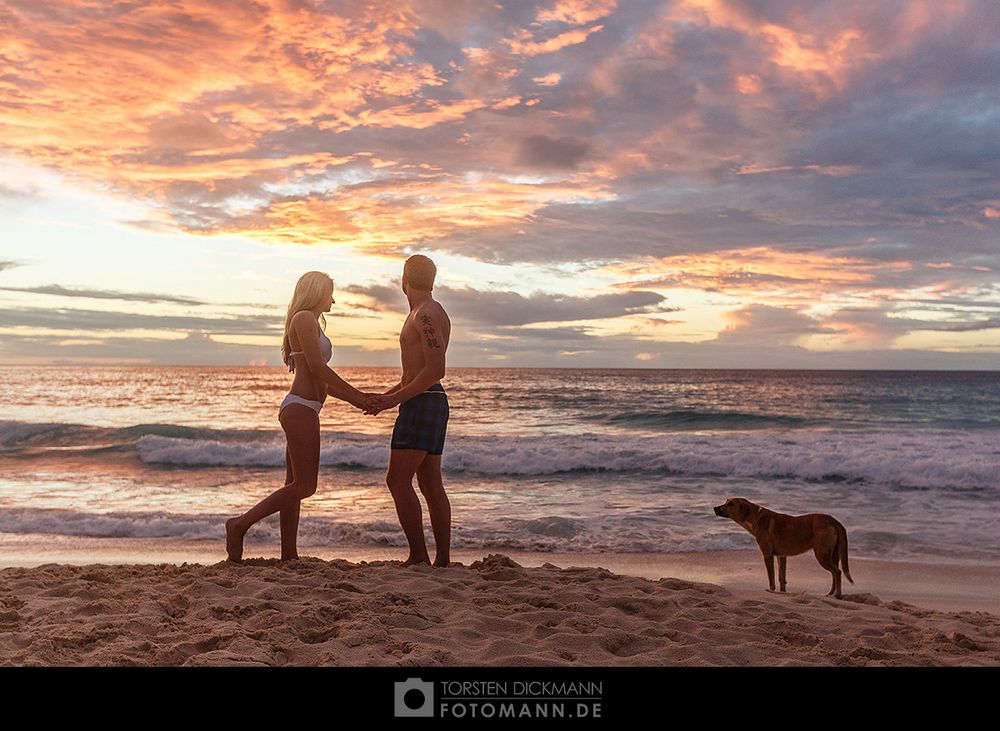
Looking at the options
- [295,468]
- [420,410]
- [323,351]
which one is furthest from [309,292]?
[295,468]

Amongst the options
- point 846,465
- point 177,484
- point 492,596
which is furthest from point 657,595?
point 846,465

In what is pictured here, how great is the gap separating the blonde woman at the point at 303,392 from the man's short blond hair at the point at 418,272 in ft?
1.93

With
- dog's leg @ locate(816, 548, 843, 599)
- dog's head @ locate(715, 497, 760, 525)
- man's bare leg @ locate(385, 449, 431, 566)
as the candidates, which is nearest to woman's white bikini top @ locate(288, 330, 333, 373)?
man's bare leg @ locate(385, 449, 431, 566)

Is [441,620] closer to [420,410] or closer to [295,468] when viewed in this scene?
[420,410]

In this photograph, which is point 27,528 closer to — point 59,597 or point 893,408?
point 59,597

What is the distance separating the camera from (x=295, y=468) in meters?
5.87

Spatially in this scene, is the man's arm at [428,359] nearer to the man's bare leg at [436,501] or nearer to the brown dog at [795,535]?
the man's bare leg at [436,501]

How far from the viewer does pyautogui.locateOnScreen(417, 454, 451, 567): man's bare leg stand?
5957 millimetres

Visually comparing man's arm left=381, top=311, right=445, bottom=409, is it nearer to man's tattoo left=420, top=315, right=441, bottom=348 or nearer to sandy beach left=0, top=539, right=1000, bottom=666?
man's tattoo left=420, top=315, right=441, bottom=348

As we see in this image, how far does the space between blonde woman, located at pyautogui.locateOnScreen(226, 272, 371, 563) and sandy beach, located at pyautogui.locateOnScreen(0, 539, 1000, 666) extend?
40cm

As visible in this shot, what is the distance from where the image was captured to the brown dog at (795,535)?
19.3ft

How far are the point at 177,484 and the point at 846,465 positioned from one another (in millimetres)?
12994

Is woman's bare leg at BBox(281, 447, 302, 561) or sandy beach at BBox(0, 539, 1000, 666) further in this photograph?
woman's bare leg at BBox(281, 447, 302, 561)
